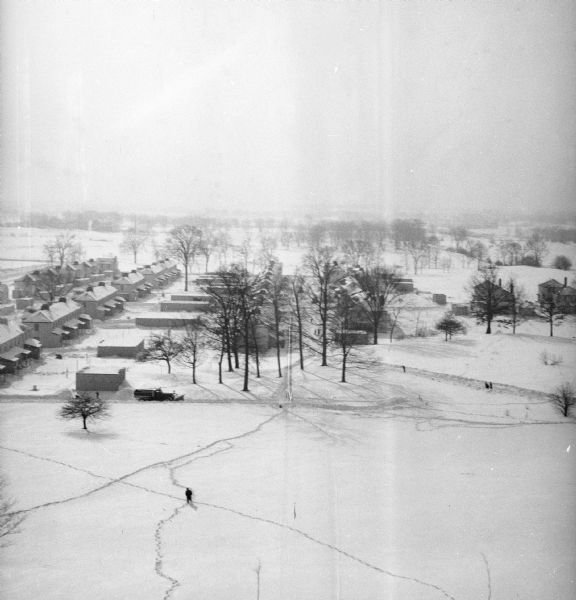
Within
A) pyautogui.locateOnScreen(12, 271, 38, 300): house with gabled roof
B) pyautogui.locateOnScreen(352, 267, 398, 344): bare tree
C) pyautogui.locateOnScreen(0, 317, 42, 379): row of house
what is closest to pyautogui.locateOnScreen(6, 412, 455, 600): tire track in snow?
pyautogui.locateOnScreen(0, 317, 42, 379): row of house

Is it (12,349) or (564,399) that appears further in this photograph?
(12,349)

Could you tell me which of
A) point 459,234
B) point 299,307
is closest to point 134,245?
point 459,234

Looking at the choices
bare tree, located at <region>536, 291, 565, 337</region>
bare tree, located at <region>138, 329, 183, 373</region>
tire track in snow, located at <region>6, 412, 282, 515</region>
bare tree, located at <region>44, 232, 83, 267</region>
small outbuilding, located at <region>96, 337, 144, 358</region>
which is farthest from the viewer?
bare tree, located at <region>44, 232, 83, 267</region>

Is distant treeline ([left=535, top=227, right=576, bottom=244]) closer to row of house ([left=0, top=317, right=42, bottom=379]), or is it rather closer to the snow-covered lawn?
the snow-covered lawn

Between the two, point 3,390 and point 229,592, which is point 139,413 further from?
point 229,592

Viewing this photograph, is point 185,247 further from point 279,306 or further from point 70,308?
point 279,306
